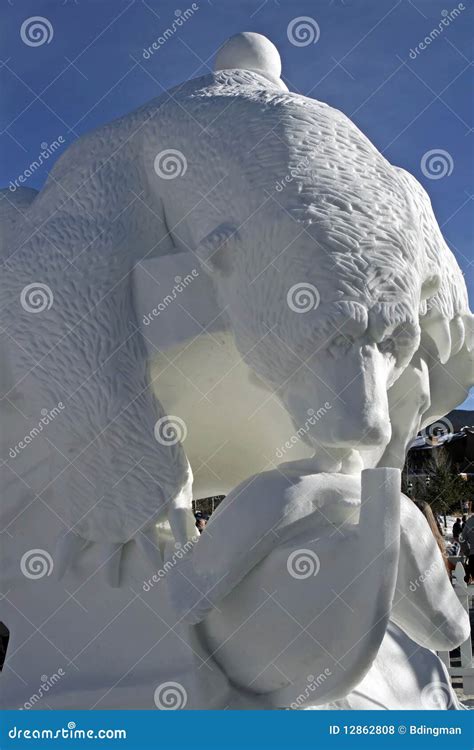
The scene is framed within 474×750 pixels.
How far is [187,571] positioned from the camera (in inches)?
124

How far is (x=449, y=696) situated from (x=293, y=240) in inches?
82.3

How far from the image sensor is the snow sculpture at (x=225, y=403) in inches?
119

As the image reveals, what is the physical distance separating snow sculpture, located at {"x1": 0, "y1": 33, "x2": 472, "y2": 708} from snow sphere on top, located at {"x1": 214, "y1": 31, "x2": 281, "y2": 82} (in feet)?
0.49

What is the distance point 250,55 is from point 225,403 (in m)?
1.62

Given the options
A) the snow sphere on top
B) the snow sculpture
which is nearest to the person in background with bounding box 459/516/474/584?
the snow sculpture

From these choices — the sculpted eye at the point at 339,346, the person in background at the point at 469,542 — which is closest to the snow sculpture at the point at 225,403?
the sculpted eye at the point at 339,346

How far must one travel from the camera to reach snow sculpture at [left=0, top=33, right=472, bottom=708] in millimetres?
3018

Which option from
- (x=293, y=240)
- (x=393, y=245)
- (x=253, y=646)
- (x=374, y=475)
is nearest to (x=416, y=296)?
(x=393, y=245)

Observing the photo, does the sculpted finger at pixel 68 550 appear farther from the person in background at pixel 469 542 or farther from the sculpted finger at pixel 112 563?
the person in background at pixel 469 542

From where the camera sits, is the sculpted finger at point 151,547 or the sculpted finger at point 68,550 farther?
the sculpted finger at point 68,550

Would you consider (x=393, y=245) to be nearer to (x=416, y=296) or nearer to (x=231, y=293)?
(x=416, y=296)

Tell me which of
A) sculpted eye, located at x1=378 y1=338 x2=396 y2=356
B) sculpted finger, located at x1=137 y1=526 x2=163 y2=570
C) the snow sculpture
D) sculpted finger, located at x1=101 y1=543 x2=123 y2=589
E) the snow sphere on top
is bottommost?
sculpted finger, located at x1=101 y1=543 x2=123 y2=589

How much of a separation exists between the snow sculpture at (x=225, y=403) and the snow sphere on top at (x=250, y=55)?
0.49 ft

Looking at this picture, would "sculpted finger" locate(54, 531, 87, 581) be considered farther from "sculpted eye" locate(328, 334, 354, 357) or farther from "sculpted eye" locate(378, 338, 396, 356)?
"sculpted eye" locate(378, 338, 396, 356)
